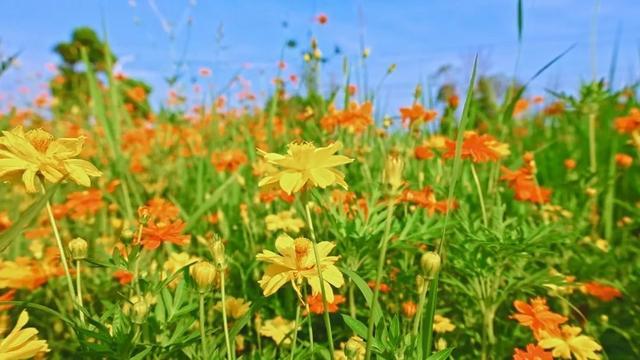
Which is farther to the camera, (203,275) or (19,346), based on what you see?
(203,275)

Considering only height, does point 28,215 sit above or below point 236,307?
above

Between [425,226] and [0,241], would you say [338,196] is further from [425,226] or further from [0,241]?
[0,241]

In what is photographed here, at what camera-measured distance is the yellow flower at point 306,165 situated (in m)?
0.64

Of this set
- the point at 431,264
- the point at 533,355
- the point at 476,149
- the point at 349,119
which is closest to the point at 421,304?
the point at 431,264

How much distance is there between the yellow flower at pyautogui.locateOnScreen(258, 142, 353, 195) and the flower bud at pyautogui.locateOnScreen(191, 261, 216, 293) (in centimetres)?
13

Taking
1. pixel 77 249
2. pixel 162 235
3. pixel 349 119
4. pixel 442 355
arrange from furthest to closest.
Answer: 1. pixel 349 119
2. pixel 162 235
3. pixel 77 249
4. pixel 442 355

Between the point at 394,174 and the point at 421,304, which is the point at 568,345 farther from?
the point at 394,174

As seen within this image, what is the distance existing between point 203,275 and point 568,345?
62cm

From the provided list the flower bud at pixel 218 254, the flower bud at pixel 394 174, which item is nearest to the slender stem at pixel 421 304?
the flower bud at pixel 394 174

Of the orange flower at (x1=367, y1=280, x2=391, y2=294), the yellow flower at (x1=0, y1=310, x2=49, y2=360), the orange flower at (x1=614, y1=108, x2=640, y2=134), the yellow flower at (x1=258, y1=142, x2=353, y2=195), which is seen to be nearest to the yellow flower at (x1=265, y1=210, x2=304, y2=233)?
the orange flower at (x1=367, y1=280, x2=391, y2=294)

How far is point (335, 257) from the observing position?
0.70 m

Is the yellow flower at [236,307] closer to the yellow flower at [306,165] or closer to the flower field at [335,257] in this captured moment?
the flower field at [335,257]

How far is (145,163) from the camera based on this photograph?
8.90ft

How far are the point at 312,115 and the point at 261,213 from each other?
342 mm
